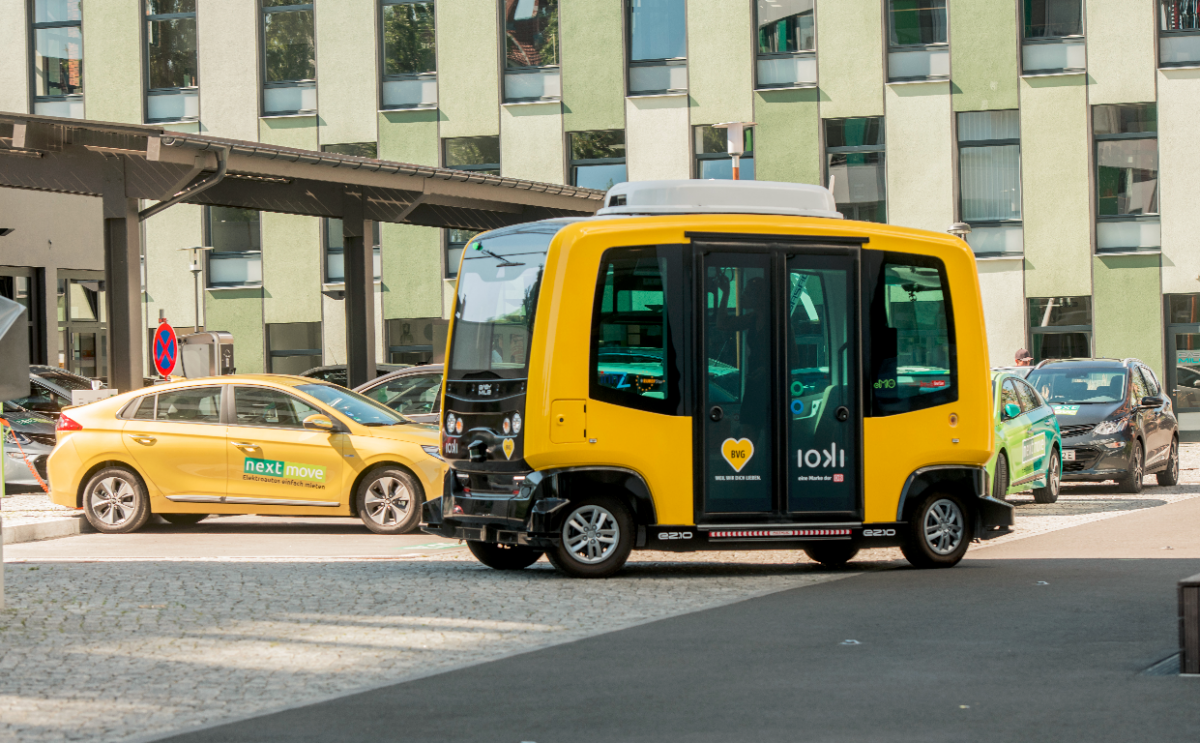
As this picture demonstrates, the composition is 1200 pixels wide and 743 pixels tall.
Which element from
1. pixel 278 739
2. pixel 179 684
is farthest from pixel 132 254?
pixel 278 739

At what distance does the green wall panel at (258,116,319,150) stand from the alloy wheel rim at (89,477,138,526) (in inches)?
810

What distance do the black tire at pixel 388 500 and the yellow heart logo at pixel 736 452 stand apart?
4797 millimetres

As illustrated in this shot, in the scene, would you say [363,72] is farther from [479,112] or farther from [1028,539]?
[1028,539]

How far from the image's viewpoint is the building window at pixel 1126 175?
105ft

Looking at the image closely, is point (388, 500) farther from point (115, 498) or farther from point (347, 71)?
point (347, 71)

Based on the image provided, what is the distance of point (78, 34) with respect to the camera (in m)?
37.4

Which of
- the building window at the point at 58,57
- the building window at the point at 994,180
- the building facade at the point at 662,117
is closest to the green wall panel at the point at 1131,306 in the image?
the building facade at the point at 662,117

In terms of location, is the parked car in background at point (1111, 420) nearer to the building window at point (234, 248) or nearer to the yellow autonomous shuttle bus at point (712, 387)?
the yellow autonomous shuttle bus at point (712, 387)

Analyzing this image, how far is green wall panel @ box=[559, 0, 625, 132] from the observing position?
1348 inches

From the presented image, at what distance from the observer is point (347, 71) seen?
35.7m

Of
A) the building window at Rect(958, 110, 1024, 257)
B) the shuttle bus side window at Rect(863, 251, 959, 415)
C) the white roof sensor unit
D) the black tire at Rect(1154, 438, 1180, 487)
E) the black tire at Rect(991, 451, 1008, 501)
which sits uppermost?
the building window at Rect(958, 110, 1024, 257)

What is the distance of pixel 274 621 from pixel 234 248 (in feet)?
90.5

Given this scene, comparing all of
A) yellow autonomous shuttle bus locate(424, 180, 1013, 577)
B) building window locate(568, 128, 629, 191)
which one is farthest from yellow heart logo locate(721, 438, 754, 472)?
→ building window locate(568, 128, 629, 191)

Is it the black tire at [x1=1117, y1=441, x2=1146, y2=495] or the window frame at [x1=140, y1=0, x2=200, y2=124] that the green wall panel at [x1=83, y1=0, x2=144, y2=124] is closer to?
the window frame at [x1=140, y1=0, x2=200, y2=124]
